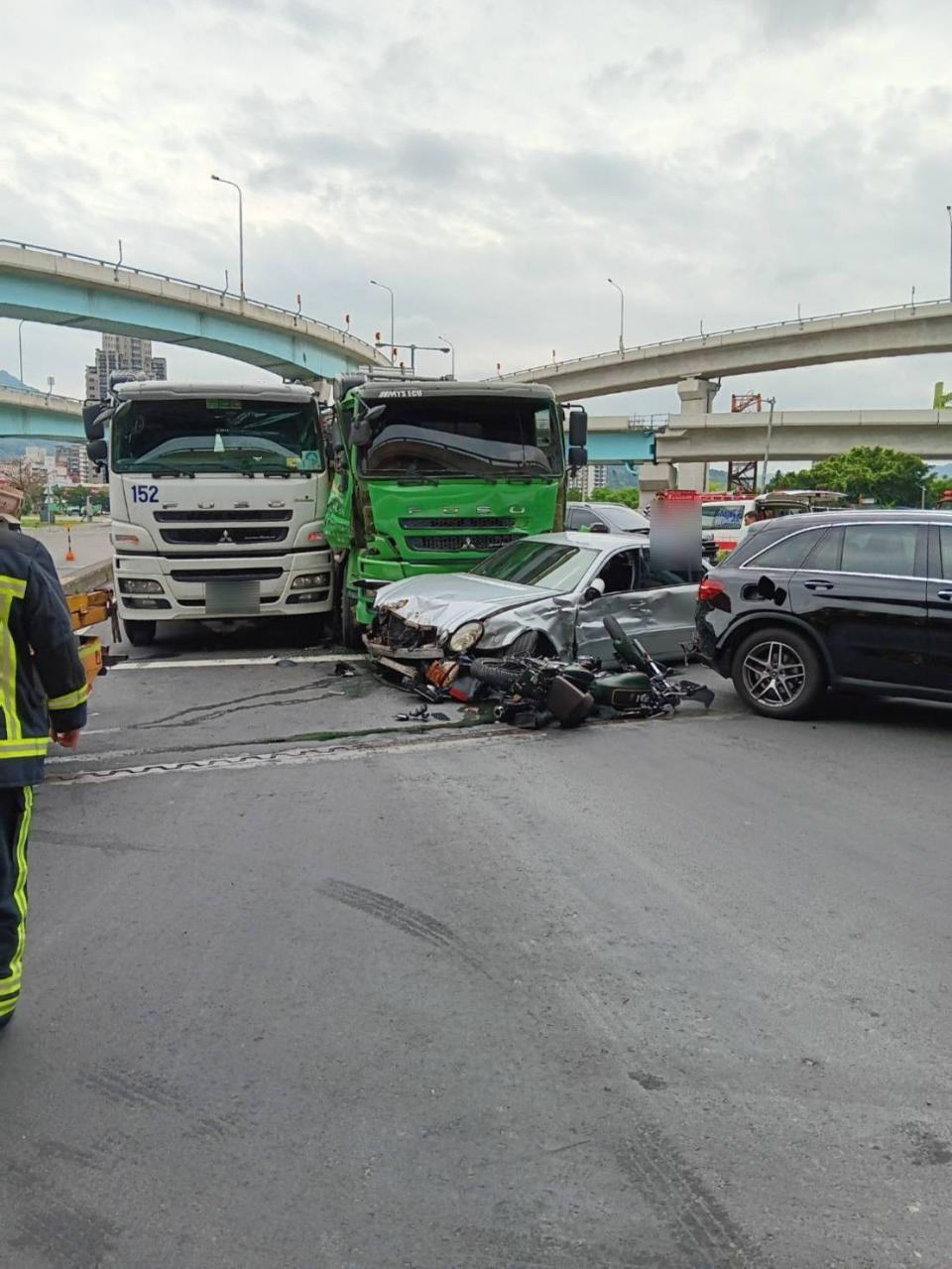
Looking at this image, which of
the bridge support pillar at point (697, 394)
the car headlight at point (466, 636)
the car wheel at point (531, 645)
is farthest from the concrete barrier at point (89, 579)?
the bridge support pillar at point (697, 394)

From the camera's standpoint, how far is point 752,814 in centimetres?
568

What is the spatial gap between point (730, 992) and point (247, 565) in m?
8.37

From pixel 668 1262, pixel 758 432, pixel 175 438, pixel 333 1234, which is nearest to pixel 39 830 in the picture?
pixel 333 1234

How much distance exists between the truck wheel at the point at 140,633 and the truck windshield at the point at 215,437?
192 cm

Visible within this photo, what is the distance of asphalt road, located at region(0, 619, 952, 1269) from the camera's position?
2428mm

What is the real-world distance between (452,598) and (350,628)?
2.69 m

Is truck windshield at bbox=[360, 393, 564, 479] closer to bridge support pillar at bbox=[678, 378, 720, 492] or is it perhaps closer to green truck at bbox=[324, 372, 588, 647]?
green truck at bbox=[324, 372, 588, 647]

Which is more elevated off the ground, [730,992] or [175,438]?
[175,438]

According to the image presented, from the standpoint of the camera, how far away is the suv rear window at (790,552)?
26.7ft

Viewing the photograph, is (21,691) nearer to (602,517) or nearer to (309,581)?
(309,581)

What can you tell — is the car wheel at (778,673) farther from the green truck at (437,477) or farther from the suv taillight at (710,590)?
the green truck at (437,477)

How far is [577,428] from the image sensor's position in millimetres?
11898

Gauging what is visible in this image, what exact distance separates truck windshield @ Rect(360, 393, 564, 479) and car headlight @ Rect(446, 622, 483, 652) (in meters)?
3.03

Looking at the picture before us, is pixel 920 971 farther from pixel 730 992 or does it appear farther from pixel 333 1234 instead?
pixel 333 1234
